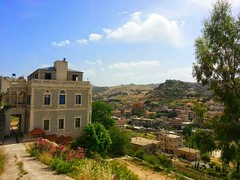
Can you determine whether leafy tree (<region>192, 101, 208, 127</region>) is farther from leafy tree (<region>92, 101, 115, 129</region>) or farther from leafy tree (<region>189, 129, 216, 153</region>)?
leafy tree (<region>92, 101, 115, 129</region>)

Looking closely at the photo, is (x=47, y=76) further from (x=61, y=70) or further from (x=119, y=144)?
(x=119, y=144)

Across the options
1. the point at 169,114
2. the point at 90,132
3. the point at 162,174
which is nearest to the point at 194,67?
the point at 162,174

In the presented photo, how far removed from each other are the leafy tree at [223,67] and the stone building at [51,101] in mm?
18683

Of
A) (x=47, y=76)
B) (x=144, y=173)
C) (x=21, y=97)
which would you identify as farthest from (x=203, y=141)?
(x=21, y=97)

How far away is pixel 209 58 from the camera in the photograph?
12.7 m

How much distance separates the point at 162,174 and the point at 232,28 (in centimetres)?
1521

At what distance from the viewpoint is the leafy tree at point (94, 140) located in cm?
2519

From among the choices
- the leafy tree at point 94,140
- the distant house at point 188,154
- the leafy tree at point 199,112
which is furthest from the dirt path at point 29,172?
the distant house at point 188,154

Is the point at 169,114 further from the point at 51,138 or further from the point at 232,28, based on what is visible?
the point at 232,28

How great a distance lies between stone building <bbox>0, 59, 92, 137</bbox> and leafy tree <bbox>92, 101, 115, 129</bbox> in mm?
5909

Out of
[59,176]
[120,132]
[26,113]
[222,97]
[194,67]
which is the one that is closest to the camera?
[59,176]

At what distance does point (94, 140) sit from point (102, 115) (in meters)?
12.1

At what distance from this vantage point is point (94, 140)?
2545 centimetres

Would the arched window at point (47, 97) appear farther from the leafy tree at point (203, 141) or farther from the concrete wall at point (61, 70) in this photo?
the leafy tree at point (203, 141)
